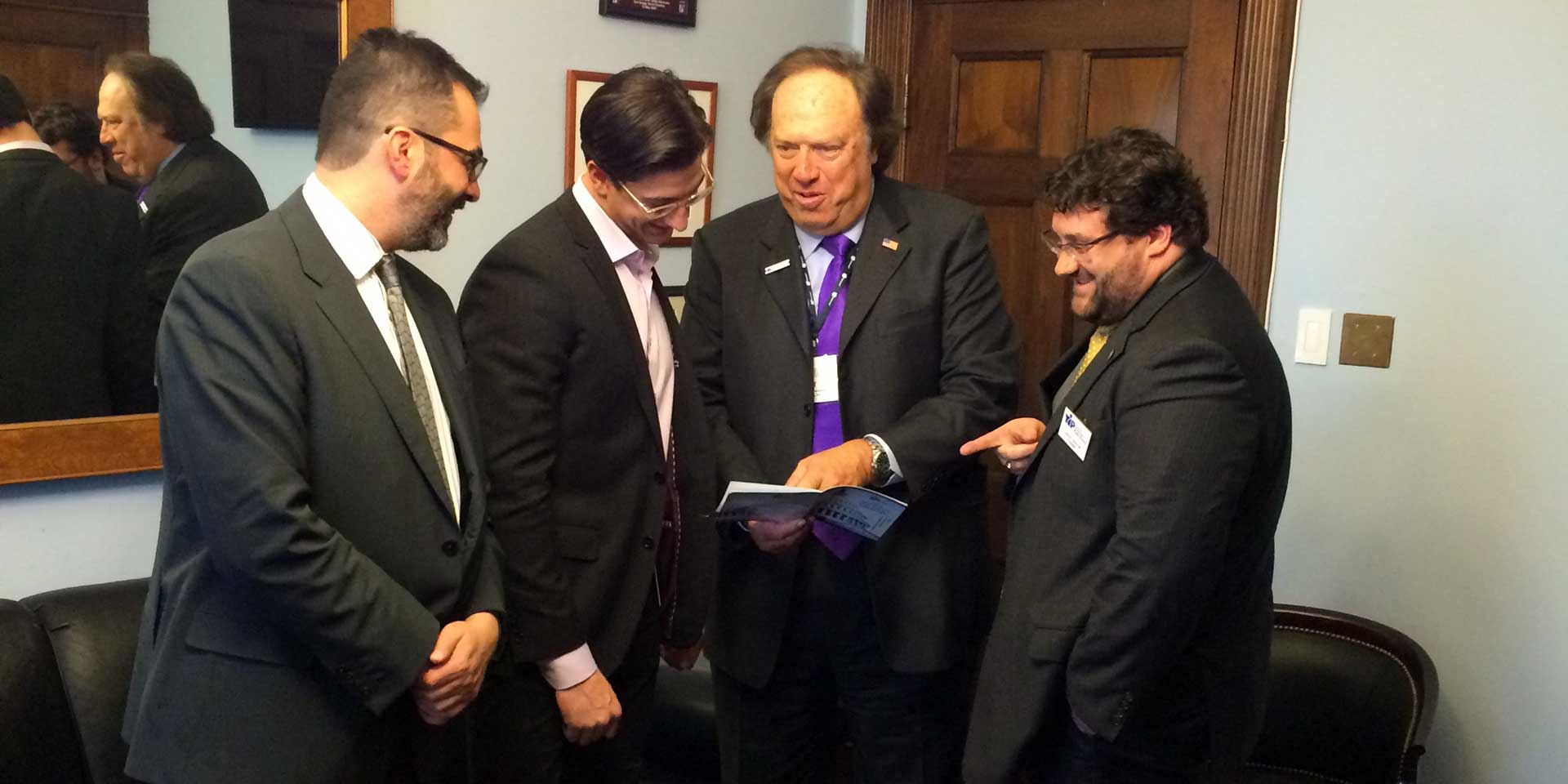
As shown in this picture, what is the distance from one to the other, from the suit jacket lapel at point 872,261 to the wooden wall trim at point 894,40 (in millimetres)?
1321

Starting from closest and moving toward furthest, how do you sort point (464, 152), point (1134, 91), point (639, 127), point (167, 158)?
point (464, 152), point (639, 127), point (167, 158), point (1134, 91)

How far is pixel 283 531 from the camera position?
135 centimetres

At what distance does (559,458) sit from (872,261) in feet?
2.16

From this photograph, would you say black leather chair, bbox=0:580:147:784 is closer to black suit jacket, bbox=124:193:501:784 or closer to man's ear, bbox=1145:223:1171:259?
black suit jacket, bbox=124:193:501:784

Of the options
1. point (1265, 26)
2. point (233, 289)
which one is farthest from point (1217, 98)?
point (233, 289)

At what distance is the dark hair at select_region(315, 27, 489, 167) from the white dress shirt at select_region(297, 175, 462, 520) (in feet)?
0.18

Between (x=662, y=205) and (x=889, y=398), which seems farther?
(x=889, y=398)

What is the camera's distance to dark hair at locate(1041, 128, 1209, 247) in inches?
69.8

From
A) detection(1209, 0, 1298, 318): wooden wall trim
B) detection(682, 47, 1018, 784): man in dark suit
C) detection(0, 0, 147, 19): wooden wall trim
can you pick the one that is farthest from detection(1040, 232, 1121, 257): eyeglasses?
detection(0, 0, 147, 19): wooden wall trim

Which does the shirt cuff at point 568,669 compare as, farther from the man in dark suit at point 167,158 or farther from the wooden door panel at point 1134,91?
the wooden door panel at point 1134,91

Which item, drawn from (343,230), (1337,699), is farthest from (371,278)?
(1337,699)

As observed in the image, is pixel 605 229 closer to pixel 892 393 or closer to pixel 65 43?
pixel 892 393

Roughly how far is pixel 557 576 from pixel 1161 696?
0.89 metres

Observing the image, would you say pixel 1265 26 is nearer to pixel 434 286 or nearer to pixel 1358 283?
pixel 1358 283
